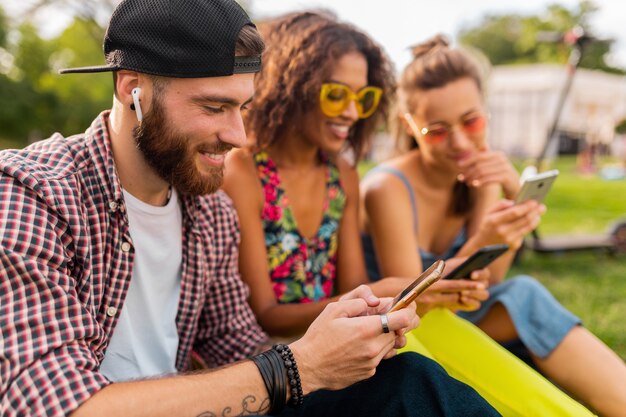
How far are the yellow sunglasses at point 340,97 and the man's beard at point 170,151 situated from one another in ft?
3.31

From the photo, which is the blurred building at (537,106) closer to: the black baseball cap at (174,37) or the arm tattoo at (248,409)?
Result: the black baseball cap at (174,37)

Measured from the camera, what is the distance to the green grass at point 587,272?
16.0ft

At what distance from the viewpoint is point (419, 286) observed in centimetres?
188

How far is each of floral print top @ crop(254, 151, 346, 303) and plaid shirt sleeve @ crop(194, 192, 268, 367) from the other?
0.40 m

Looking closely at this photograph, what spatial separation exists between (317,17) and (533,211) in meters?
1.58

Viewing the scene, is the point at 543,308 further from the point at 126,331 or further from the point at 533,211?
the point at 126,331

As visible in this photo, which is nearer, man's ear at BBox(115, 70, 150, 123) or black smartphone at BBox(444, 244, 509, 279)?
man's ear at BBox(115, 70, 150, 123)

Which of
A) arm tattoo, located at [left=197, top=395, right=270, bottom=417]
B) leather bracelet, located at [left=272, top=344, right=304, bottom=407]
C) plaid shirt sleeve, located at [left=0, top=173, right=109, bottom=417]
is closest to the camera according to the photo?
plaid shirt sleeve, located at [left=0, top=173, right=109, bottom=417]

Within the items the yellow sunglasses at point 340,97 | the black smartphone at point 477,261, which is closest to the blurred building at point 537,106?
the yellow sunglasses at point 340,97

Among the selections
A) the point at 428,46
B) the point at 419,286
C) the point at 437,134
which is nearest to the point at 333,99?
the point at 437,134

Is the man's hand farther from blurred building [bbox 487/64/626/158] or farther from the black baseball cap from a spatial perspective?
blurred building [bbox 487/64/626/158]

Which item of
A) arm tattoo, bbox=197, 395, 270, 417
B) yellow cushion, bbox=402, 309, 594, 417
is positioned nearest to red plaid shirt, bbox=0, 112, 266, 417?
arm tattoo, bbox=197, 395, 270, 417

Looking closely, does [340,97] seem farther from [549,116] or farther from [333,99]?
[549,116]

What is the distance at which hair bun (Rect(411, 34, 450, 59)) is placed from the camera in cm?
387
